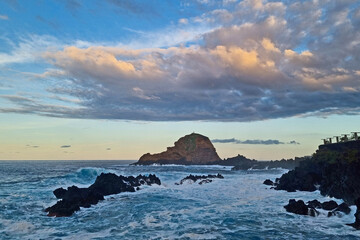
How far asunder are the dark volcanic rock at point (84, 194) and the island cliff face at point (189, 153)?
129 metres

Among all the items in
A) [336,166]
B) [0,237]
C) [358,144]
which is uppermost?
[358,144]

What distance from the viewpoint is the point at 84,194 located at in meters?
28.2

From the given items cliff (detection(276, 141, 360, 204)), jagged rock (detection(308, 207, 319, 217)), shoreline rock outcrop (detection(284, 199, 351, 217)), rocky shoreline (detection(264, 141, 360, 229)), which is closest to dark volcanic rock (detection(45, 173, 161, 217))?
shoreline rock outcrop (detection(284, 199, 351, 217))

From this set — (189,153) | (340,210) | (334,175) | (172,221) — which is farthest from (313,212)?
(189,153)

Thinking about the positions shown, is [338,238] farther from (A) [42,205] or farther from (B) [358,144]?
(A) [42,205]

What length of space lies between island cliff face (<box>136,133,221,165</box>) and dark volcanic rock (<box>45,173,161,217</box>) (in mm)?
129275

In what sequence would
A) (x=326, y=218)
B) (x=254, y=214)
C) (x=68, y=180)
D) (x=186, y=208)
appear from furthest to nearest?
(x=68, y=180), (x=186, y=208), (x=254, y=214), (x=326, y=218)

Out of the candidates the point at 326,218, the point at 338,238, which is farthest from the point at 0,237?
the point at 326,218

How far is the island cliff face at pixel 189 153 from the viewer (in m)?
173

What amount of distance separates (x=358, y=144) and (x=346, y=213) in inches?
505

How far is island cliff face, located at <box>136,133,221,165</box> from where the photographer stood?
173 meters

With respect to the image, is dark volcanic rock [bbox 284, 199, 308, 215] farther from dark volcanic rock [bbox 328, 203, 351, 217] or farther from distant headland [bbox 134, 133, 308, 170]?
distant headland [bbox 134, 133, 308, 170]

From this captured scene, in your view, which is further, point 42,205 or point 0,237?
point 42,205

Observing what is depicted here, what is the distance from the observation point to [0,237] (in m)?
15.9
